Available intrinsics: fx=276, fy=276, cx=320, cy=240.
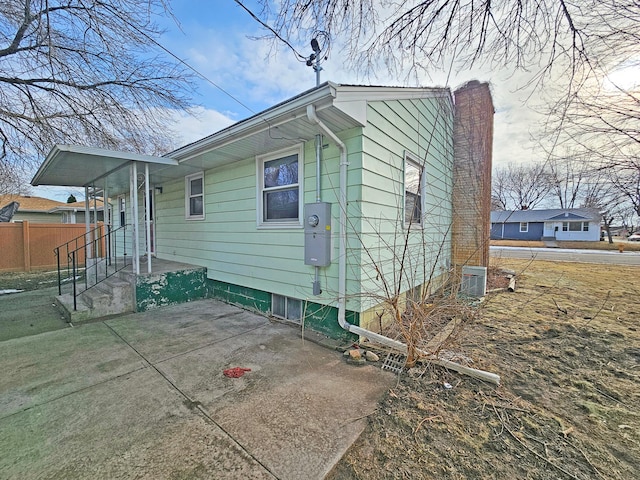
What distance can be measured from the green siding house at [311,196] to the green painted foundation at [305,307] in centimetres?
2

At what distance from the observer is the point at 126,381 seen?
8.96 ft

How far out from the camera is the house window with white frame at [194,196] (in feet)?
20.1

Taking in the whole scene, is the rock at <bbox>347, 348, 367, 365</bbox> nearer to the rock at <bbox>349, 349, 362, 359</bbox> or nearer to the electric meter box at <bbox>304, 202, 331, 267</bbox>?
the rock at <bbox>349, 349, 362, 359</bbox>

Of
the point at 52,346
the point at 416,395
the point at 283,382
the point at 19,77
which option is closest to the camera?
the point at 416,395

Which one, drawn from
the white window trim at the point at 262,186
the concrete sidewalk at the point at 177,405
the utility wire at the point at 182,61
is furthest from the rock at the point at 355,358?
the utility wire at the point at 182,61

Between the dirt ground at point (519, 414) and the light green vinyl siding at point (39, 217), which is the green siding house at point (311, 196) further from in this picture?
the light green vinyl siding at point (39, 217)

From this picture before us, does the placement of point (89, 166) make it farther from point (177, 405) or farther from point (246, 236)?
point (177, 405)

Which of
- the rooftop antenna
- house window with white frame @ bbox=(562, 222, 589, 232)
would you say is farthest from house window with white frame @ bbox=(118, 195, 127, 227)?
house window with white frame @ bbox=(562, 222, 589, 232)

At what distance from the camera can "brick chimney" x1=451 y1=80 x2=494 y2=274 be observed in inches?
287

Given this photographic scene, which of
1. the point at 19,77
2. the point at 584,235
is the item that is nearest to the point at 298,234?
the point at 19,77

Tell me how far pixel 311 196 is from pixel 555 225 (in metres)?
37.6

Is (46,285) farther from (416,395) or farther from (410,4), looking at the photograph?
(410,4)

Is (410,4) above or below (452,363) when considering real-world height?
above

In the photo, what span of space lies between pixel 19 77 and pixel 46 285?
536 cm
